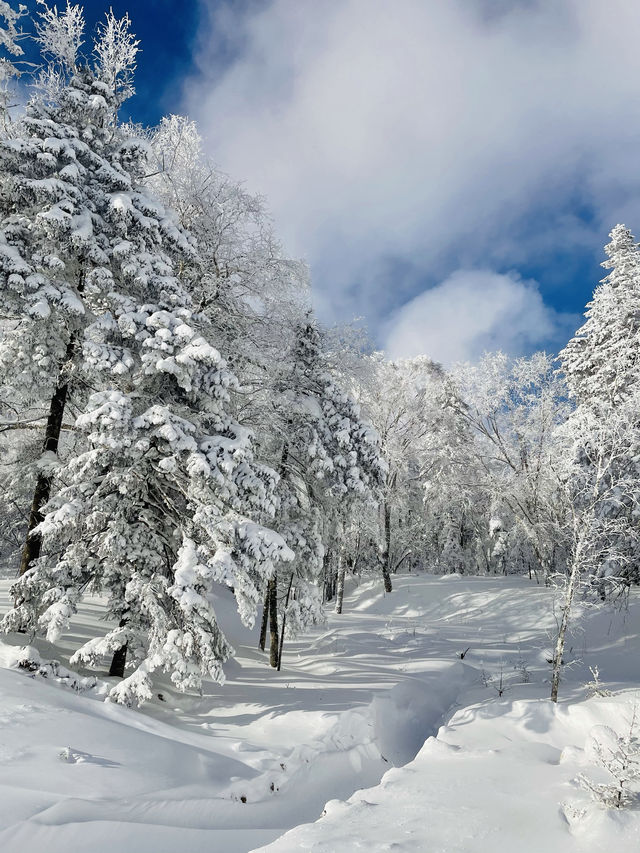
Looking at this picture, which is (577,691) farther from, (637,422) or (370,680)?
(637,422)

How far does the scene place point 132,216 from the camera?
10055 mm

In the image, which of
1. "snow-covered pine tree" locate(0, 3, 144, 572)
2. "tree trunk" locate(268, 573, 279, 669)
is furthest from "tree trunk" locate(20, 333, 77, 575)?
"tree trunk" locate(268, 573, 279, 669)

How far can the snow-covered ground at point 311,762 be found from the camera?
4555 millimetres

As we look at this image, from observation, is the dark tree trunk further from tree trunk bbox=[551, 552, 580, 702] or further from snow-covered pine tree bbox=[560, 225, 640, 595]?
snow-covered pine tree bbox=[560, 225, 640, 595]

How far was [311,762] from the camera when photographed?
780 centimetres

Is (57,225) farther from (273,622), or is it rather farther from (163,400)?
(273,622)

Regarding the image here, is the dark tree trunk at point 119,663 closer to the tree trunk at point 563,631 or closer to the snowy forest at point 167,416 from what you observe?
the snowy forest at point 167,416

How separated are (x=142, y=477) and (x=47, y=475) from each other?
2.25m

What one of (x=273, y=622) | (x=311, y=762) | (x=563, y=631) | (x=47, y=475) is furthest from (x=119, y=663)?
(x=563, y=631)

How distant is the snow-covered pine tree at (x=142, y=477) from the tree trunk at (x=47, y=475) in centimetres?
63

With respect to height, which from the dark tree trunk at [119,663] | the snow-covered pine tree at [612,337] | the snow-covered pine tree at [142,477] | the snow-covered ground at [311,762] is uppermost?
the snow-covered pine tree at [612,337]

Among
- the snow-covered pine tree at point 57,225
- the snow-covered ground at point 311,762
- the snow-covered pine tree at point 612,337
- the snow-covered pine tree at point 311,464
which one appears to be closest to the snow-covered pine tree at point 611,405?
the snow-covered pine tree at point 612,337

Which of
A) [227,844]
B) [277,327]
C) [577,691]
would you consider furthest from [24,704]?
[577,691]

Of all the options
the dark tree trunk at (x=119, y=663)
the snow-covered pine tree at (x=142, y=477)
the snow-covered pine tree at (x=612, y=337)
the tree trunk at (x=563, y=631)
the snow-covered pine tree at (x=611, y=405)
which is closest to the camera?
the snow-covered pine tree at (x=142, y=477)
